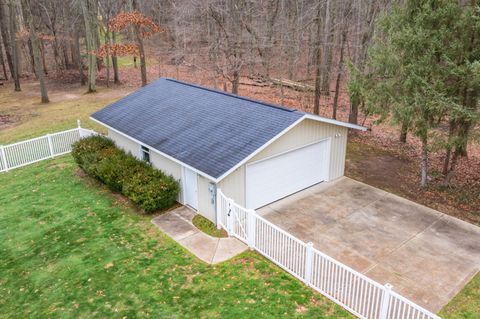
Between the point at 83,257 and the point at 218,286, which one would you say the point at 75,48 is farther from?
the point at 218,286

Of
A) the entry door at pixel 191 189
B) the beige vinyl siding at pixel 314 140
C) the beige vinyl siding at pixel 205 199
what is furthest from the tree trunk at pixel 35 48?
the beige vinyl siding at pixel 314 140

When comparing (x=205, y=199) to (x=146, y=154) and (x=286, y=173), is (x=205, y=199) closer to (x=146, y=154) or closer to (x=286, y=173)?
(x=286, y=173)

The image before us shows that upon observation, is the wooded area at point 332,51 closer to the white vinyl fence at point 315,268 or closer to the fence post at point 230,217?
the white vinyl fence at point 315,268

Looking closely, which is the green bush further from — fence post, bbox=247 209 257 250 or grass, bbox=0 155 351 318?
fence post, bbox=247 209 257 250

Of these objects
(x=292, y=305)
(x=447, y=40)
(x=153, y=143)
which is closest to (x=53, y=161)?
(x=153, y=143)

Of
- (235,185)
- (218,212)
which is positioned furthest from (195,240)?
(235,185)

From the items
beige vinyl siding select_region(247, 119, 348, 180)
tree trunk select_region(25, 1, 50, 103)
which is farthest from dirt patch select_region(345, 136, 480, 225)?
tree trunk select_region(25, 1, 50, 103)

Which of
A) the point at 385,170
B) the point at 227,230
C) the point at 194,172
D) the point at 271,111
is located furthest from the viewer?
the point at 385,170
